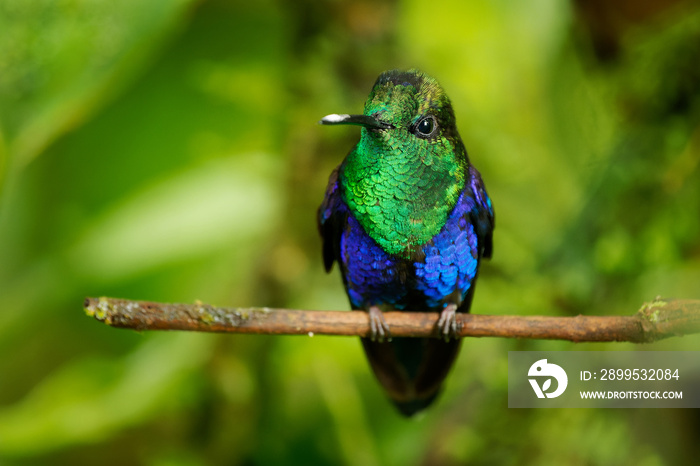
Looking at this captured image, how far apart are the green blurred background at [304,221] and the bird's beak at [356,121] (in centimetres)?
93

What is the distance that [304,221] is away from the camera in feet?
7.42

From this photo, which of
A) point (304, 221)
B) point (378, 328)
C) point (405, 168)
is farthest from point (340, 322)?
point (304, 221)

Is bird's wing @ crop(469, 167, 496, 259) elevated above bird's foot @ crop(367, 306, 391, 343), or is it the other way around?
bird's wing @ crop(469, 167, 496, 259)

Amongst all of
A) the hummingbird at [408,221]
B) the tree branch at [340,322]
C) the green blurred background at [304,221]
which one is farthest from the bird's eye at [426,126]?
the green blurred background at [304,221]

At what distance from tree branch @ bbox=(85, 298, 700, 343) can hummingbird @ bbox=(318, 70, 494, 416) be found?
5.3 inches

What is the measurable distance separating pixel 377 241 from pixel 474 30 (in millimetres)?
1756

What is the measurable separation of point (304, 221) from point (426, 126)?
1175 mm

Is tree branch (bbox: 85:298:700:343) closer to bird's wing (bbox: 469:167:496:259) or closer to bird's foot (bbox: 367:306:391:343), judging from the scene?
bird's foot (bbox: 367:306:391:343)

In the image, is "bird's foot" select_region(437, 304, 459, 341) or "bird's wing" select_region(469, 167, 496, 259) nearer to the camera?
"bird's foot" select_region(437, 304, 459, 341)

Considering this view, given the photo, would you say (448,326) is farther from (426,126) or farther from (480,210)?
(426,126)

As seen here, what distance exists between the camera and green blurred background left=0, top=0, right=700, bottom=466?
6.75 feet

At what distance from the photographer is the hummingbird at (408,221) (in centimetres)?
110

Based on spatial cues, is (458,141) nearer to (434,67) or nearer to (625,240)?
(625,240)

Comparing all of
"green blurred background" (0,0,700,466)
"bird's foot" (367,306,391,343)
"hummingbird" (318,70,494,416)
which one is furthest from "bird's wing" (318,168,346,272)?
"green blurred background" (0,0,700,466)
